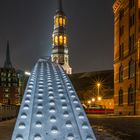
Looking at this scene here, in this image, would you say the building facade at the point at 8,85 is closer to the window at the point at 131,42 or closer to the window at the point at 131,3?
the window at the point at 131,42

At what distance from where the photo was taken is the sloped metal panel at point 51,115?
10.4 ft

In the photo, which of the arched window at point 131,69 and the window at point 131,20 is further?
the window at point 131,20

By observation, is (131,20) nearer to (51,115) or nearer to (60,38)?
(51,115)

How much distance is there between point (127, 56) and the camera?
137 feet

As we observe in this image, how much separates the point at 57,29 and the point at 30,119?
13723 centimetres

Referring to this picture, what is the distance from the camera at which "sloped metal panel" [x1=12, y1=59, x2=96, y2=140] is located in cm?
318

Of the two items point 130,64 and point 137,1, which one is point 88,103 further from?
point 137,1

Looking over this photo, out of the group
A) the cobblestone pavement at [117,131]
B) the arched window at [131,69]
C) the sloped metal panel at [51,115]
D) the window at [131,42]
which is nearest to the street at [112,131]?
the cobblestone pavement at [117,131]

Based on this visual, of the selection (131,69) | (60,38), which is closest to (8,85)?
(60,38)

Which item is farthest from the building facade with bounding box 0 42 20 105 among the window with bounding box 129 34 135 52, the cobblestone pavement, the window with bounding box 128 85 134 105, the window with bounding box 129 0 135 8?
the cobblestone pavement

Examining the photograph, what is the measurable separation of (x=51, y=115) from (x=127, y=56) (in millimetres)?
38960

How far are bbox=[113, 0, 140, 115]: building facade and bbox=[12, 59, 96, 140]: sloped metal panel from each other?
109ft

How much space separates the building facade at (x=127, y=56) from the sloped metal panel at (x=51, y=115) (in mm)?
→ 33325

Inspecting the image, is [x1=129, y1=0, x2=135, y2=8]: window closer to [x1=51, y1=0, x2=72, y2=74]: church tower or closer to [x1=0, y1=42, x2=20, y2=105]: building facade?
[x1=51, y1=0, x2=72, y2=74]: church tower
